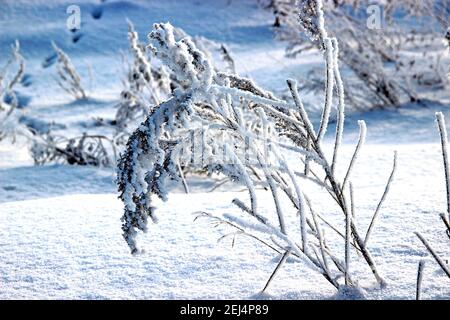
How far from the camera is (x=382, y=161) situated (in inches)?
95.7

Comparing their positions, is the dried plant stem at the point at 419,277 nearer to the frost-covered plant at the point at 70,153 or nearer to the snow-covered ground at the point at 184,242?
the snow-covered ground at the point at 184,242

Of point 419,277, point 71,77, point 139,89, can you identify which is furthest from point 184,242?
point 71,77

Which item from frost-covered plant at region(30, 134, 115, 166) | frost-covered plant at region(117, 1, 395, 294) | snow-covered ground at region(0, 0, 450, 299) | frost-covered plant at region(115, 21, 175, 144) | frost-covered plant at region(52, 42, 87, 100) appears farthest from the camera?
frost-covered plant at region(52, 42, 87, 100)

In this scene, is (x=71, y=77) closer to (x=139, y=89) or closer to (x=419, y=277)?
(x=139, y=89)

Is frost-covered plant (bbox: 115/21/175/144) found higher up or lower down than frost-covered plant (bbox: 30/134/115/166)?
higher up

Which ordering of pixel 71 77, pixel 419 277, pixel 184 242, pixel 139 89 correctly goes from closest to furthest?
pixel 419 277, pixel 184 242, pixel 139 89, pixel 71 77

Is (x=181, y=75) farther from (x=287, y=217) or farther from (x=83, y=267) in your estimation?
(x=287, y=217)

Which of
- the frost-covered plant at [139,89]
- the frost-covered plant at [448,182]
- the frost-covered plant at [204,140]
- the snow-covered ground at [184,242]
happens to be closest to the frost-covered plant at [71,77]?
the frost-covered plant at [139,89]

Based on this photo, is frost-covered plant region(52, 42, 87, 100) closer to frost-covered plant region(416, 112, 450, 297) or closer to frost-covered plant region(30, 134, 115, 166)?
frost-covered plant region(30, 134, 115, 166)

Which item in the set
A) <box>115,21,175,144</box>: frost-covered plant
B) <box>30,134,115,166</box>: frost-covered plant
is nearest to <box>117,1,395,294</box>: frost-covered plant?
<box>115,21,175,144</box>: frost-covered plant

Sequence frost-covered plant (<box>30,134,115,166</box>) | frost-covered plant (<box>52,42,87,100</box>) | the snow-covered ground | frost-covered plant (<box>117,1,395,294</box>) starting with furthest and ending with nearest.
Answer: frost-covered plant (<box>52,42,87,100</box>) → frost-covered plant (<box>30,134,115,166</box>) → the snow-covered ground → frost-covered plant (<box>117,1,395,294</box>)

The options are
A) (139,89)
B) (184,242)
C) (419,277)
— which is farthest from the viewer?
(139,89)

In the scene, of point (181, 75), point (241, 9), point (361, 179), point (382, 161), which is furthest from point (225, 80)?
point (241, 9)
